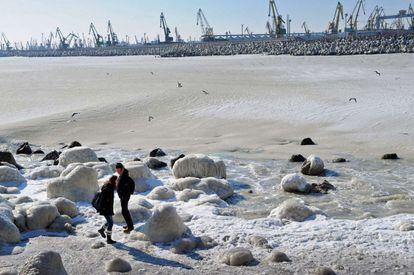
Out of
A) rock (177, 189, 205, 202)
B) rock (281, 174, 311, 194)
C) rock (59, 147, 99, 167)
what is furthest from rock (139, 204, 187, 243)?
rock (59, 147, 99, 167)

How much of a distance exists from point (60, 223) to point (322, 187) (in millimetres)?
5086

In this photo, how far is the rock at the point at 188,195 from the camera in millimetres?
9695

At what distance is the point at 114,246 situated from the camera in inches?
293

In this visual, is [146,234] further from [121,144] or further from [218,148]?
[121,144]

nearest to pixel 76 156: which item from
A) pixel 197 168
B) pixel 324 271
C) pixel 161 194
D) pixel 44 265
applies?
pixel 197 168

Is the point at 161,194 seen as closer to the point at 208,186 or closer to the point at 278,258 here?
the point at 208,186

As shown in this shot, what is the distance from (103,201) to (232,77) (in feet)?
93.2

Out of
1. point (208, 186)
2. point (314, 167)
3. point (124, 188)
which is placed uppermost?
point (124, 188)

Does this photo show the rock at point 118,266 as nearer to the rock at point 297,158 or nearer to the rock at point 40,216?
the rock at point 40,216

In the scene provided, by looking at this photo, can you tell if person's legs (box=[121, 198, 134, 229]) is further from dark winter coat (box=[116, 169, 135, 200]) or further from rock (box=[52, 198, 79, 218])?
rock (box=[52, 198, 79, 218])

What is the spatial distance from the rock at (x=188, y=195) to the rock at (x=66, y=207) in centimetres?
189

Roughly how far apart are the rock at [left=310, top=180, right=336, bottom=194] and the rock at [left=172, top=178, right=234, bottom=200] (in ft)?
5.31

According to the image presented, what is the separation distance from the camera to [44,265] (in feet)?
19.8

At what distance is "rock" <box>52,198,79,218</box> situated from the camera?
8.80 m
